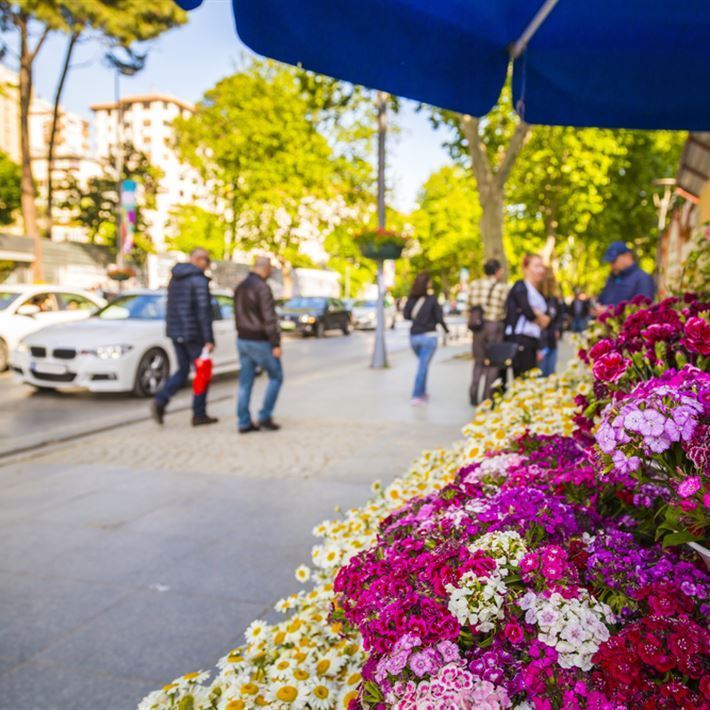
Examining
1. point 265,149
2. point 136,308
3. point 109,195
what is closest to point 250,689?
point 136,308

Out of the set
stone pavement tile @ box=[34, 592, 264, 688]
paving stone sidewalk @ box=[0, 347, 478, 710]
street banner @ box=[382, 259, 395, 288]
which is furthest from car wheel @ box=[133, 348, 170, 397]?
stone pavement tile @ box=[34, 592, 264, 688]

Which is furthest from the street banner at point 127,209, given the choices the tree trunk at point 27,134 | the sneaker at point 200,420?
the sneaker at point 200,420

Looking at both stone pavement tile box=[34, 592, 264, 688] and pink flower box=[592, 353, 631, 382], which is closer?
pink flower box=[592, 353, 631, 382]

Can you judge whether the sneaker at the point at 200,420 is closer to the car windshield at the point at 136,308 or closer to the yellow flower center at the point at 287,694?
the car windshield at the point at 136,308

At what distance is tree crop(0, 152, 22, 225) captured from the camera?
46.0 meters

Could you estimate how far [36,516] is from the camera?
4930mm

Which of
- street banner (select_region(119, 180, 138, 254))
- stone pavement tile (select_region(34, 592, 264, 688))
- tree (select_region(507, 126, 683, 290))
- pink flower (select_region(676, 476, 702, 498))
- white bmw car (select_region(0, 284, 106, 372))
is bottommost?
stone pavement tile (select_region(34, 592, 264, 688))

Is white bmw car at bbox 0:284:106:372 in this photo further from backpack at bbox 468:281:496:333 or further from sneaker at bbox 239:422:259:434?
backpack at bbox 468:281:496:333

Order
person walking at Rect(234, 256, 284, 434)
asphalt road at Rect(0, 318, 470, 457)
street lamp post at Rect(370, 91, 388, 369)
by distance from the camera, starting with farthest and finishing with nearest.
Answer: street lamp post at Rect(370, 91, 388, 369) < asphalt road at Rect(0, 318, 470, 457) < person walking at Rect(234, 256, 284, 434)

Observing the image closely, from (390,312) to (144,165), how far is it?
632 inches

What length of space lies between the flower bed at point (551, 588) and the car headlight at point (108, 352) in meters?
8.37

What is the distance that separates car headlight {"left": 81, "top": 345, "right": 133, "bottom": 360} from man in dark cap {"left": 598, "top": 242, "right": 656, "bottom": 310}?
6619 mm

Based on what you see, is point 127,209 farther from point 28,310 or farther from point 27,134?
point 28,310

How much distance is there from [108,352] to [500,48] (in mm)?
8554
